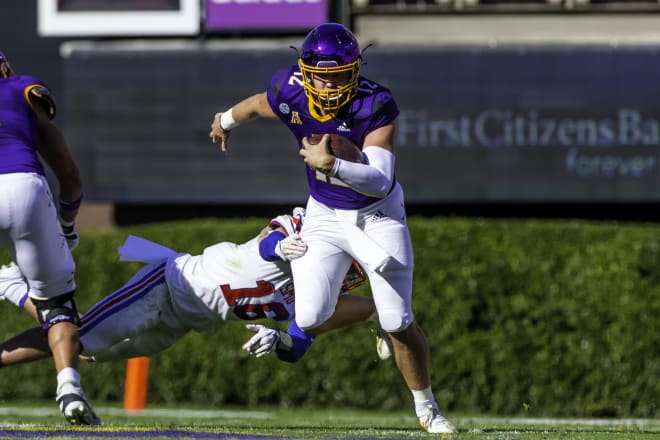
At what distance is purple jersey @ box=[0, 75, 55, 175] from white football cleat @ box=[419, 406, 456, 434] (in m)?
2.40

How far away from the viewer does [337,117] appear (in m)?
7.09

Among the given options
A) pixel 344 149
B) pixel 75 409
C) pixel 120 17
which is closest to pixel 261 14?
pixel 120 17

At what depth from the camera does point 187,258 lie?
25.9 feet

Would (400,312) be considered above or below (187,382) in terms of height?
above

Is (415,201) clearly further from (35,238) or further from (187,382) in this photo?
(35,238)

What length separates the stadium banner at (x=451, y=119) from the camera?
621 inches

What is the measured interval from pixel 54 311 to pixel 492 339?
4.87 metres

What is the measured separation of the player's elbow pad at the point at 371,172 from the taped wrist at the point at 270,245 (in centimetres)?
91

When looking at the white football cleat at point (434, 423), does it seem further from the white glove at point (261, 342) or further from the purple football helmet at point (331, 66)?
the purple football helmet at point (331, 66)

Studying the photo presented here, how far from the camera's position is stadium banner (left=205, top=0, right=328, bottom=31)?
1628cm

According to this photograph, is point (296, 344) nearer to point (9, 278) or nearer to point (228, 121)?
point (228, 121)

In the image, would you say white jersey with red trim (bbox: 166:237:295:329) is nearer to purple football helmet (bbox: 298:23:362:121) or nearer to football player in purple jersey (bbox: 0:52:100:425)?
football player in purple jersey (bbox: 0:52:100:425)

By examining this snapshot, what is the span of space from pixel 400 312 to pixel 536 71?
9.35 metres

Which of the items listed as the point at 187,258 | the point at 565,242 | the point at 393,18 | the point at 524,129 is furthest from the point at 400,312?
the point at 393,18
